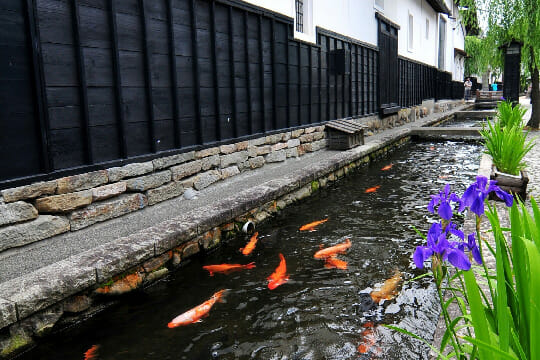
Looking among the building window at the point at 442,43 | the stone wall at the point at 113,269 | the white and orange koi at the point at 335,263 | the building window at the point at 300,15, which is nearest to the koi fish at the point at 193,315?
the stone wall at the point at 113,269

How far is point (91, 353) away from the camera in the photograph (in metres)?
2.87

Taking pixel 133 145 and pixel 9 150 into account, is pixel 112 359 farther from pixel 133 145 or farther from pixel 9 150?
pixel 133 145

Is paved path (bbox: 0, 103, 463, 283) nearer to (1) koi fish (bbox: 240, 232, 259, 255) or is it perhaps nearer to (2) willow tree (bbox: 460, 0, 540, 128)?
(1) koi fish (bbox: 240, 232, 259, 255)

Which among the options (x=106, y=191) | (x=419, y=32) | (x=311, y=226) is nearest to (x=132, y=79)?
(x=106, y=191)

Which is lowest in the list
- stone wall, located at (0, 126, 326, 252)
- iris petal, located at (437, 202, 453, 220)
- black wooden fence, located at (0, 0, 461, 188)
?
stone wall, located at (0, 126, 326, 252)

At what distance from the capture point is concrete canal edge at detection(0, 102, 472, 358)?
110 inches

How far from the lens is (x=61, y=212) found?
13.3 ft

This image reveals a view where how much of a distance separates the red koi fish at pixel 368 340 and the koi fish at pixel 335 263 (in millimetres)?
982

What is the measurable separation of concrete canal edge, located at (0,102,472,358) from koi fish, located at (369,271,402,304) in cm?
174

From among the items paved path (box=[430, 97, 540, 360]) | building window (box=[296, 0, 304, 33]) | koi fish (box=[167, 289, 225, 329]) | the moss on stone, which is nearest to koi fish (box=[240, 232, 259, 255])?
koi fish (box=[167, 289, 225, 329])

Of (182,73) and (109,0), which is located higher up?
(109,0)

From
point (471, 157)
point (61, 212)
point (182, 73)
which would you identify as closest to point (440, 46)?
point (471, 157)

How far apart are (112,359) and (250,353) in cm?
85

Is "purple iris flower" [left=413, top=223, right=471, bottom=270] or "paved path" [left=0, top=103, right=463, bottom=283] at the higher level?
"purple iris flower" [left=413, top=223, right=471, bottom=270]
